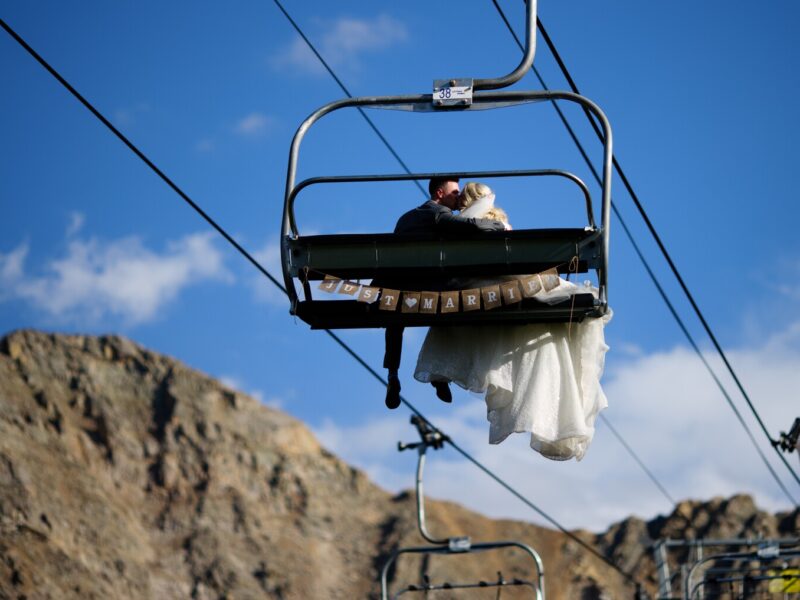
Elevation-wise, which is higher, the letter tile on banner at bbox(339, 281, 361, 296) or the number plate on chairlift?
the number plate on chairlift

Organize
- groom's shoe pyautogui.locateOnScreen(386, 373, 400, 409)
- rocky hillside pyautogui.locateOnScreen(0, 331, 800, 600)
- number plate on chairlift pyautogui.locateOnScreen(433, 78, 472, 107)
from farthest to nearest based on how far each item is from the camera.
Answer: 1. rocky hillside pyautogui.locateOnScreen(0, 331, 800, 600)
2. groom's shoe pyautogui.locateOnScreen(386, 373, 400, 409)
3. number plate on chairlift pyautogui.locateOnScreen(433, 78, 472, 107)

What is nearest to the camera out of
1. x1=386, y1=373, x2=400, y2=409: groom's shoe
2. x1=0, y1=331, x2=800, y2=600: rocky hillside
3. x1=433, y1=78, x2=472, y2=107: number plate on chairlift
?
x1=433, y1=78, x2=472, y2=107: number plate on chairlift

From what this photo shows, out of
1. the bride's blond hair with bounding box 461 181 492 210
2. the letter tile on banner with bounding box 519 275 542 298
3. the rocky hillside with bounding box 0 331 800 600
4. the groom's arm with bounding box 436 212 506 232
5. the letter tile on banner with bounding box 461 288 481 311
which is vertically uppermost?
the rocky hillside with bounding box 0 331 800 600

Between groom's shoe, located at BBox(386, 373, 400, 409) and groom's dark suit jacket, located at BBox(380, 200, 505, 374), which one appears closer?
Answer: groom's dark suit jacket, located at BBox(380, 200, 505, 374)

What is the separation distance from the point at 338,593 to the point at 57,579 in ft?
39.0

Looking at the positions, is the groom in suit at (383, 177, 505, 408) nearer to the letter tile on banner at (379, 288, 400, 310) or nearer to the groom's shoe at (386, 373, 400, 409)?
the groom's shoe at (386, 373, 400, 409)

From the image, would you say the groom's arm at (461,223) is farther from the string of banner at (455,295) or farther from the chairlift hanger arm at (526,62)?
the chairlift hanger arm at (526,62)

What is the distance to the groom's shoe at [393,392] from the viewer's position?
6.86 meters

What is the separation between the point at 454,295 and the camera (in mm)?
6254

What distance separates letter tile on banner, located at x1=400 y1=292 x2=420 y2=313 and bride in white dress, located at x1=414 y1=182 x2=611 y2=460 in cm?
26

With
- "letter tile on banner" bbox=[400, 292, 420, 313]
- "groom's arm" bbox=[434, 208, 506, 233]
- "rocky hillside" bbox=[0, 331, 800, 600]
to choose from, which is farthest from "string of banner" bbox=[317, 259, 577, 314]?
"rocky hillside" bbox=[0, 331, 800, 600]

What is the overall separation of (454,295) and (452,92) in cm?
95

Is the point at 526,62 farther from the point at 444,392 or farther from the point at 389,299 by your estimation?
the point at 444,392

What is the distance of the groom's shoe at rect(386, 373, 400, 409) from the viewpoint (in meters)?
6.86
